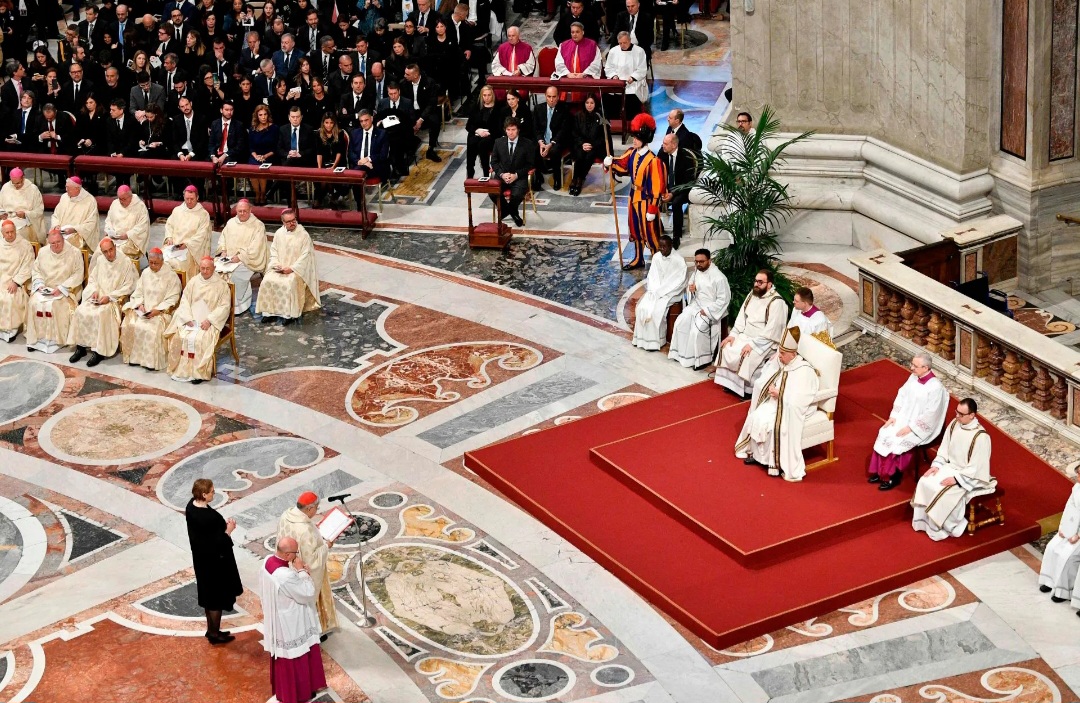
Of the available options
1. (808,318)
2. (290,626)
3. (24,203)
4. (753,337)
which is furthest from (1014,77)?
(24,203)

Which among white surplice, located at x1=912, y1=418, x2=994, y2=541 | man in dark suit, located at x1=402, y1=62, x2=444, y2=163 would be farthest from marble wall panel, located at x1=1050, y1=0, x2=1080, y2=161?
man in dark suit, located at x1=402, y1=62, x2=444, y2=163

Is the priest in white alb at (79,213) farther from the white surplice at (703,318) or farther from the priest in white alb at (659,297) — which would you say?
the white surplice at (703,318)

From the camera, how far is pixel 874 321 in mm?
14078

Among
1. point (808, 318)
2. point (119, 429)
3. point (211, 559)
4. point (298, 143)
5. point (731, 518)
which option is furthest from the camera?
point (298, 143)

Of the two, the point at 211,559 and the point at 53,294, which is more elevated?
the point at 53,294

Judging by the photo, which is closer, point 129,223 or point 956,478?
point 956,478

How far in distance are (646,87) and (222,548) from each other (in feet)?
34.7

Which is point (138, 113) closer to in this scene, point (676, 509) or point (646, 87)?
point (646, 87)

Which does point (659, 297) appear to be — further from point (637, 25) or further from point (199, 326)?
point (637, 25)

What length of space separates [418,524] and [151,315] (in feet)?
12.7

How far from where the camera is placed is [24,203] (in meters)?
17.0

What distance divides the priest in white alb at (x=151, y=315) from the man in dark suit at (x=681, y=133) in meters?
4.91

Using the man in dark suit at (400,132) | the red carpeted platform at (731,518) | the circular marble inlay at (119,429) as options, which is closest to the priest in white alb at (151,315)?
the circular marble inlay at (119,429)

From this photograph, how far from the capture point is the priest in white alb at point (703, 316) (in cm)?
1386
